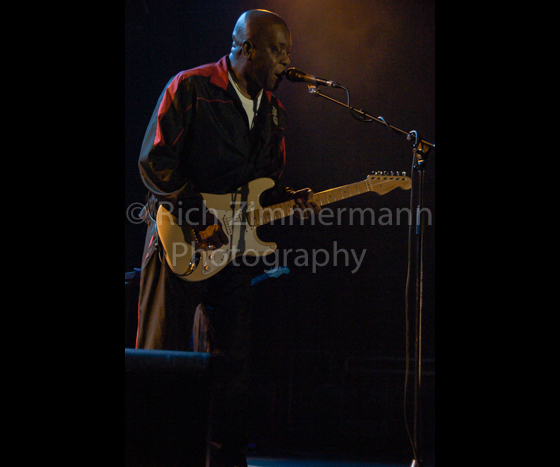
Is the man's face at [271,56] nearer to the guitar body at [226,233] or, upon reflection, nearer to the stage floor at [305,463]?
the guitar body at [226,233]

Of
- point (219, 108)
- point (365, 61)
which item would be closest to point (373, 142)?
point (365, 61)

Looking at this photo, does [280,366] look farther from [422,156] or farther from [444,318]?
[422,156]

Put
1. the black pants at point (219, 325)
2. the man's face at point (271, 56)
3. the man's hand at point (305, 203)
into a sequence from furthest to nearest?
1. the man's hand at point (305, 203)
2. the man's face at point (271, 56)
3. the black pants at point (219, 325)

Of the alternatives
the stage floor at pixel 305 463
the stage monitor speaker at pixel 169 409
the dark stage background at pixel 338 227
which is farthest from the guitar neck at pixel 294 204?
the stage floor at pixel 305 463

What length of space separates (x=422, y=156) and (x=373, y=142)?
23.1 inches

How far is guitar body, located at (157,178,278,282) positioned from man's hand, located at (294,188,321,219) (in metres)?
0.17

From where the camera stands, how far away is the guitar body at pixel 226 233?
2.16m

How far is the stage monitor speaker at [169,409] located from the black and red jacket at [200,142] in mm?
776

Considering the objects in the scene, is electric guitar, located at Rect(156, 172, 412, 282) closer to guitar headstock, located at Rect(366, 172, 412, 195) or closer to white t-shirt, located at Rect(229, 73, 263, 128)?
guitar headstock, located at Rect(366, 172, 412, 195)

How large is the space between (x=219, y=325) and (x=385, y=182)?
1.07m

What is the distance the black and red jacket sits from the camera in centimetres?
216

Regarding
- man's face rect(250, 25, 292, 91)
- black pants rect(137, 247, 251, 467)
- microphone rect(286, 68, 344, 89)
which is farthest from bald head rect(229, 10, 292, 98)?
black pants rect(137, 247, 251, 467)

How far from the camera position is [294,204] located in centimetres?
242

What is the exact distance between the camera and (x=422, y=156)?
6.75 ft
